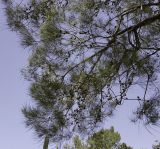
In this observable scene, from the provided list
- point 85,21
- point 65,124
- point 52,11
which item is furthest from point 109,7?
point 65,124

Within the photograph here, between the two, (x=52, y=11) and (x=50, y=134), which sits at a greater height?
(x=52, y=11)

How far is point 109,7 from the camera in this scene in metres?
4.00

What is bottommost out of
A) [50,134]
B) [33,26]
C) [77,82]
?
[50,134]

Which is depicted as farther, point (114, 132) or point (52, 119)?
point (114, 132)

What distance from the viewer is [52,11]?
4039 mm

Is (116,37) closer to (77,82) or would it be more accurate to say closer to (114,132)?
(77,82)

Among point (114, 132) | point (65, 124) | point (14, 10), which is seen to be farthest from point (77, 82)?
→ point (114, 132)

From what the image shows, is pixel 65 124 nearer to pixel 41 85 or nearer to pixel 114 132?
pixel 41 85

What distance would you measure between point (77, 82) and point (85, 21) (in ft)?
2.18

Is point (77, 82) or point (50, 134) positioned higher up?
point (77, 82)

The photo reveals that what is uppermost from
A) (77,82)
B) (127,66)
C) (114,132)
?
(114,132)

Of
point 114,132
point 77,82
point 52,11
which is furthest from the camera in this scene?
point 114,132

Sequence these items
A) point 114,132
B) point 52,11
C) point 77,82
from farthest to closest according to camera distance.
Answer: point 114,132, point 52,11, point 77,82

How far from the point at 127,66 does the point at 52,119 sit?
840mm
